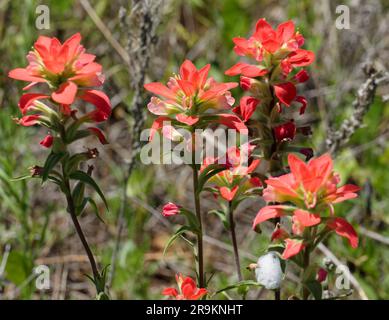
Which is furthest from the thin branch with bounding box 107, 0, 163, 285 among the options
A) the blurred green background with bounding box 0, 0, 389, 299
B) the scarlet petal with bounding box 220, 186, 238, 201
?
the scarlet petal with bounding box 220, 186, 238, 201

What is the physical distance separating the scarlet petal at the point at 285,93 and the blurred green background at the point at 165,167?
54 centimetres

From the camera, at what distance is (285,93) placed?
1.54 metres

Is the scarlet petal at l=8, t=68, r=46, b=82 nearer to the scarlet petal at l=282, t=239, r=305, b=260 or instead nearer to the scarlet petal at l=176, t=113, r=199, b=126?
the scarlet petal at l=176, t=113, r=199, b=126

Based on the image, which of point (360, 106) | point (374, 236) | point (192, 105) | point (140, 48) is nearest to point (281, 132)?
point (192, 105)

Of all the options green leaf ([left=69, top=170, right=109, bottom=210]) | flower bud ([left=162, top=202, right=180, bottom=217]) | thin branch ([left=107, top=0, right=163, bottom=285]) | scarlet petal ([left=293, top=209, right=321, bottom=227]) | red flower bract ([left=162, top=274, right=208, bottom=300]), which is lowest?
red flower bract ([left=162, top=274, right=208, bottom=300])

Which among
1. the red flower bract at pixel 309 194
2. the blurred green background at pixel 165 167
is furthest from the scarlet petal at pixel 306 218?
the blurred green background at pixel 165 167

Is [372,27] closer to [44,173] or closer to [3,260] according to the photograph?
[3,260]

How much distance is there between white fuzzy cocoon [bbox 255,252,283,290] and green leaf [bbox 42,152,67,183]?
0.54 meters

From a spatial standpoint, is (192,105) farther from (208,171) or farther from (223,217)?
(223,217)

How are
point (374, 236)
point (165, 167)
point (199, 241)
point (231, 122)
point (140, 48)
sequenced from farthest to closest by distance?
point (165, 167)
point (374, 236)
point (140, 48)
point (199, 241)
point (231, 122)

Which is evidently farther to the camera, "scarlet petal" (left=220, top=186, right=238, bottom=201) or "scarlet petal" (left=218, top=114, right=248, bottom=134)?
"scarlet petal" (left=220, top=186, right=238, bottom=201)

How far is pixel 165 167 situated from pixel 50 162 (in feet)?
6.19

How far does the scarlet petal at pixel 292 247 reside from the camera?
1.39 metres

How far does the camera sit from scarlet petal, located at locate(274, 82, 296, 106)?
60.2 inches
